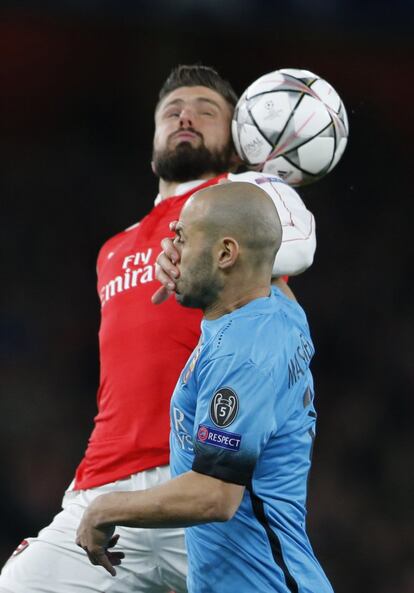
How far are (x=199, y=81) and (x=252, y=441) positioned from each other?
94.8 inches

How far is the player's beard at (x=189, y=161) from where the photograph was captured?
165 inches

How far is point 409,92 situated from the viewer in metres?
9.66

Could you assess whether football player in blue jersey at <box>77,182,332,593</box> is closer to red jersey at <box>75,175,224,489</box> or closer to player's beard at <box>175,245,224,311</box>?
player's beard at <box>175,245,224,311</box>

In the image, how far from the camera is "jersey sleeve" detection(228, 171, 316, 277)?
133 inches

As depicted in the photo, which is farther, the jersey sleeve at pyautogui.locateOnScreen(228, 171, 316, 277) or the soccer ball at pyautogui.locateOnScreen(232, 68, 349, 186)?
the soccer ball at pyautogui.locateOnScreen(232, 68, 349, 186)

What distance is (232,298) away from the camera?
268 cm

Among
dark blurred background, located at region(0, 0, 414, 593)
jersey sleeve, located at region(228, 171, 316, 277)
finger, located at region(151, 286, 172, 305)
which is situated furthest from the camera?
dark blurred background, located at region(0, 0, 414, 593)

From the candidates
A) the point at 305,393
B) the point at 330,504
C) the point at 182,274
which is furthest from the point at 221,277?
the point at 330,504

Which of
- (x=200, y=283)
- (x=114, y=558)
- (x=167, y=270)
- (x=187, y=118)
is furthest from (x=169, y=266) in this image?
(x=187, y=118)

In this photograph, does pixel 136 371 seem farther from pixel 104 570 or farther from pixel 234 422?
pixel 234 422

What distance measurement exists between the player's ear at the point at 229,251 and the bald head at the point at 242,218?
13 mm

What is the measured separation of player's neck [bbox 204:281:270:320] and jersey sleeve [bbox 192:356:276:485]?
9.9 inches

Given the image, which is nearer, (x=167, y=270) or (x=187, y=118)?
(x=167, y=270)

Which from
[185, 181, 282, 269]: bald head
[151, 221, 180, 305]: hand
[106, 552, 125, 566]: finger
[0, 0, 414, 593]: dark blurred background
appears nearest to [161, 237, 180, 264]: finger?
[151, 221, 180, 305]: hand
